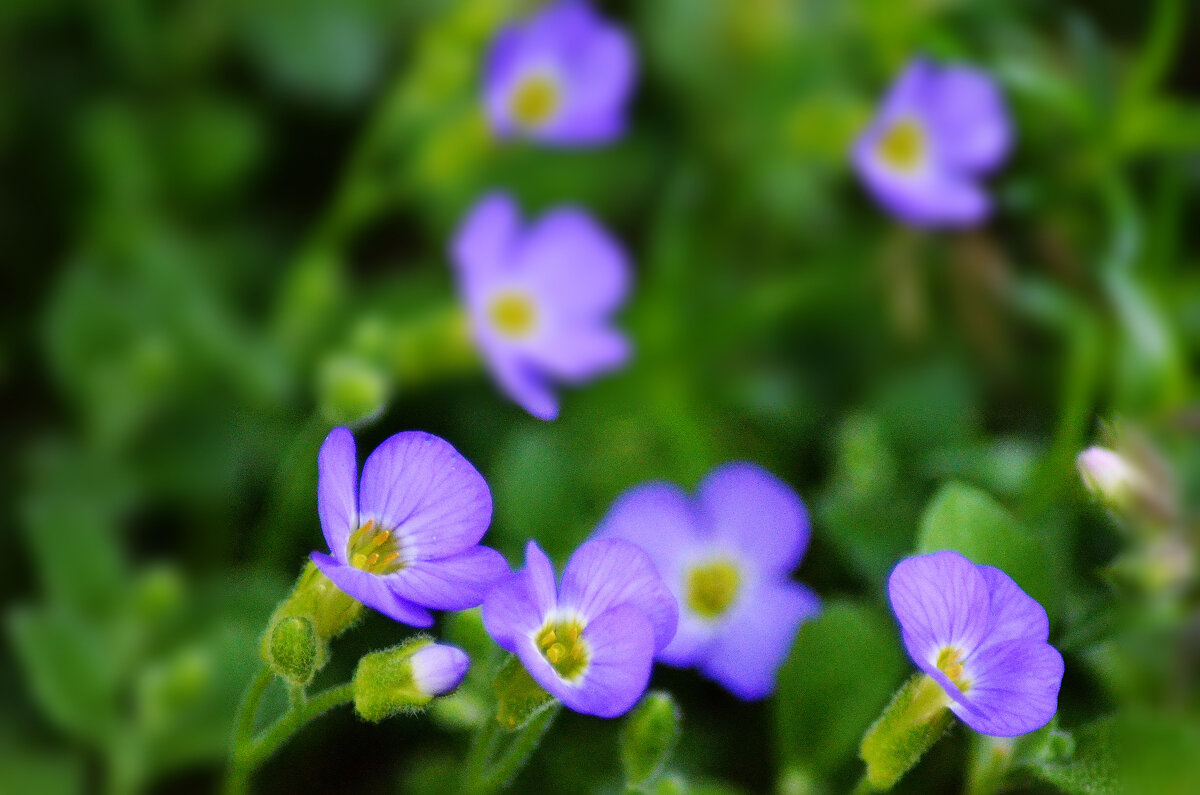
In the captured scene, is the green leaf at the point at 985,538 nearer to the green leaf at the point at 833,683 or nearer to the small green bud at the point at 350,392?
the green leaf at the point at 833,683

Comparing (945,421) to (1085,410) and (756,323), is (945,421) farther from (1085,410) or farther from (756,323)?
(756,323)

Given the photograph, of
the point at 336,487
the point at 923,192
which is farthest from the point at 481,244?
the point at 336,487

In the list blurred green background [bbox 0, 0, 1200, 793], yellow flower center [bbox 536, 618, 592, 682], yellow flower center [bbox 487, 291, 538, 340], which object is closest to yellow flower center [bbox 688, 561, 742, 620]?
blurred green background [bbox 0, 0, 1200, 793]

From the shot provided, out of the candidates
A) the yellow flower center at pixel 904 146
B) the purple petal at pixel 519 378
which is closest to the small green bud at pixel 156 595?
the purple petal at pixel 519 378

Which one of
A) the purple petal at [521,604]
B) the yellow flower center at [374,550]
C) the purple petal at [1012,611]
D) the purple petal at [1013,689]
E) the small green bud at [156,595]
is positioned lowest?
the small green bud at [156,595]

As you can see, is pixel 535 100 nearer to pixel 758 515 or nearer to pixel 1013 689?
pixel 758 515

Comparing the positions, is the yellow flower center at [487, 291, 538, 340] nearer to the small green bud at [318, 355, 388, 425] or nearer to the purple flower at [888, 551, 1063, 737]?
the small green bud at [318, 355, 388, 425]

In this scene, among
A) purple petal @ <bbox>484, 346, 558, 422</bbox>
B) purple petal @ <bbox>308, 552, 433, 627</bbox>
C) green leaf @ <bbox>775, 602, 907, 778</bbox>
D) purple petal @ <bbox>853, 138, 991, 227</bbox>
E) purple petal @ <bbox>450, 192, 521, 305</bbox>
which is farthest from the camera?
purple petal @ <bbox>853, 138, 991, 227</bbox>
